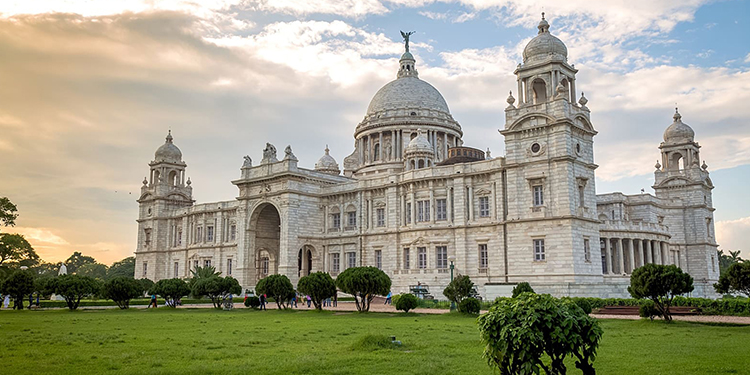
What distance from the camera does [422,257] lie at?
51.0 meters

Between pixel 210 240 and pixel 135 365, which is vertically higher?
pixel 210 240

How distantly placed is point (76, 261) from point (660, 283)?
442ft

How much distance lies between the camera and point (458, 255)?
48.2 meters

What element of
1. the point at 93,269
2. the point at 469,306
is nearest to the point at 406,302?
the point at 469,306

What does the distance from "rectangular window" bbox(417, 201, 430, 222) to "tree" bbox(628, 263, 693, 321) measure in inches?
1017

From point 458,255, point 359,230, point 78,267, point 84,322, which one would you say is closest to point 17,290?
point 84,322

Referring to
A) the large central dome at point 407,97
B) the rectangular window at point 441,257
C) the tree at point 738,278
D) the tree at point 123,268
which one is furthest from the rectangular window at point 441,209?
the tree at point 123,268

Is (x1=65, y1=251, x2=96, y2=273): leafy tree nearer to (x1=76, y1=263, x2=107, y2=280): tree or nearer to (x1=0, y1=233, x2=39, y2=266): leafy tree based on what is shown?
(x1=76, y1=263, x2=107, y2=280): tree

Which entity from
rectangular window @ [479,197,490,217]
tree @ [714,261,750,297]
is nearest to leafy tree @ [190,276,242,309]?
rectangular window @ [479,197,490,217]

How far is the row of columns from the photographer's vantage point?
1867 inches

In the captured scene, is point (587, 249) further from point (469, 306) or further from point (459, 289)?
point (469, 306)

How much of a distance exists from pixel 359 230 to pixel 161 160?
35.2 m

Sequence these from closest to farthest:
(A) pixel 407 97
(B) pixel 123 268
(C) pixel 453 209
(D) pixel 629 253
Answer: (D) pixel 629 253
(C) pixel 453 209
(A) pixel 407 97
(B) pixel 123 268

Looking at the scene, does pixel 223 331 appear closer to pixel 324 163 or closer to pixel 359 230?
pixel 359 230
